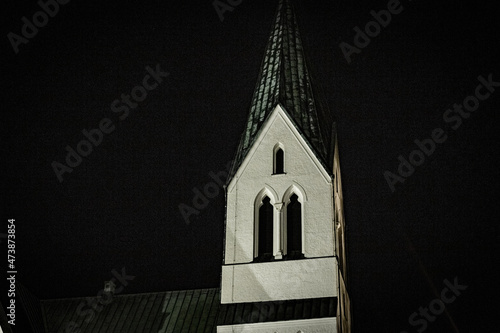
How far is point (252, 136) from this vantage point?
36.0 metres

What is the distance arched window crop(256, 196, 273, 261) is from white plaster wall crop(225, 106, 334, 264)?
0.34m

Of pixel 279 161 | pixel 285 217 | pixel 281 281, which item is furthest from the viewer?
pixel 279 161

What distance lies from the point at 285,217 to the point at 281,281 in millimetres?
2478

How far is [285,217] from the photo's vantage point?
34.0m

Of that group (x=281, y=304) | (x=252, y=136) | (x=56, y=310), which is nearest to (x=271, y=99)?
(x=252, y=136)

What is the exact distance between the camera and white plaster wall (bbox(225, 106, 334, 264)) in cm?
3341

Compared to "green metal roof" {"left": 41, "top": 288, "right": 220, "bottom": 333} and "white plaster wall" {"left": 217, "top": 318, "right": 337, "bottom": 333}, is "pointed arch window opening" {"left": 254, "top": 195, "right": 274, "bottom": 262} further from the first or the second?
"green metal roof" {"left": 41, "top": 288, "right": 220, "bottom": 333}

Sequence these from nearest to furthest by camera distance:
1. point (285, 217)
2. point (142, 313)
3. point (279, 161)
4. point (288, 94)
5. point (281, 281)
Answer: point (281, 281) → point (285, 217) → point (279, 161) → point (142, 313) → point (288, 94)

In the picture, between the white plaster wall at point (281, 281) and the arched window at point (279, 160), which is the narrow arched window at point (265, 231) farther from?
the arched window at point (279, 160)

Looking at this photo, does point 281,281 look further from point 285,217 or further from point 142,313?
point 142,313

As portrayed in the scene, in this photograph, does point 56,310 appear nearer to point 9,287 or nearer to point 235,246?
point 9,287

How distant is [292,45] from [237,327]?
39.9 feet

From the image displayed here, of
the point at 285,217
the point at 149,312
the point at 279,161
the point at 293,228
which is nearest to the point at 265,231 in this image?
the point at 285,217

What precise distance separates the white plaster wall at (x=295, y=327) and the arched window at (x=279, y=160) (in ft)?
19.2
